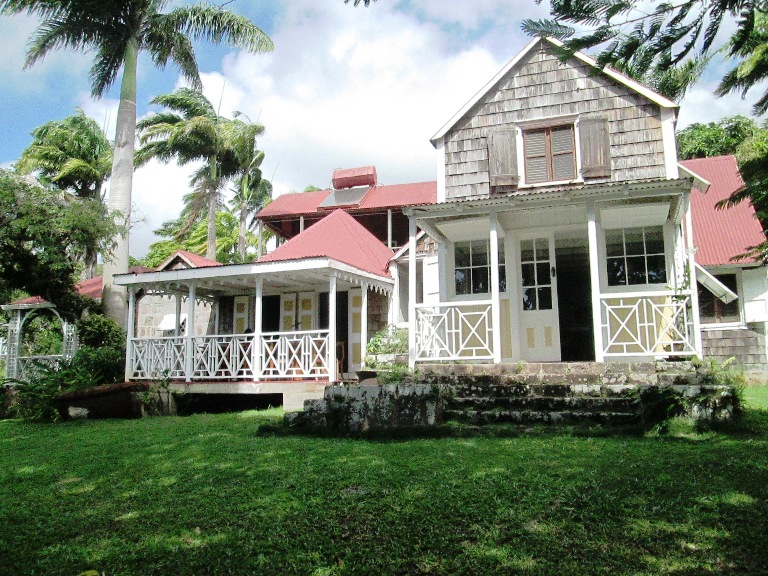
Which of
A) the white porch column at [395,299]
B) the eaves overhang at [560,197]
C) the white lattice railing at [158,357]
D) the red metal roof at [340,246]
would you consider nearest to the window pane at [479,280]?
the eaves overhang at [560,197]

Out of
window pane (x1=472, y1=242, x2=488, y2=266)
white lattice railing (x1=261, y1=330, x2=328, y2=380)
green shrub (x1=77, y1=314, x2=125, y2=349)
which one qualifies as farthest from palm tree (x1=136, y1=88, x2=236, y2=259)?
window pane (x1=472, y1=242, x2=488, y2=266)

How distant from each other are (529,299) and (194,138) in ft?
68.3

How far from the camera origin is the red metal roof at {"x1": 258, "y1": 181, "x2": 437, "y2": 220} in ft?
60.1

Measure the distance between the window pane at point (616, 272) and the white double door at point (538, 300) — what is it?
98 cm

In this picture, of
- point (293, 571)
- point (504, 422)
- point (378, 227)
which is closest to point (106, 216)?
point (378, 227)

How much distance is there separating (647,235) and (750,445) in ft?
19.2

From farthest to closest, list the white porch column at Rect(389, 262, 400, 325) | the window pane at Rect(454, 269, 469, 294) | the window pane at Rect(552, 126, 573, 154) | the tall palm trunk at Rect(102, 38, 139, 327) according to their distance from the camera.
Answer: the tall palm trunk at Rect(102, 38, 139, 327)
the white porch column at Rect(389, 262, 400, 325)
the window pane at Rect(552, 126, 573, 154)
the window pane at Rect(454, 269, 469, 294)

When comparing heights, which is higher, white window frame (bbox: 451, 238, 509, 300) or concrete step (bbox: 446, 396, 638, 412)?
white window frame (bbox: 451, 238, 509, 300)

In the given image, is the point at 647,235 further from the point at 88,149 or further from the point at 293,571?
the point at 88,149

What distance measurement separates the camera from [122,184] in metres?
17.3

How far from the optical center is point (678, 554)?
10.6ft

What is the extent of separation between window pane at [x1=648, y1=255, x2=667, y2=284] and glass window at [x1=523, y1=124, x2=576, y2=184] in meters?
2.24

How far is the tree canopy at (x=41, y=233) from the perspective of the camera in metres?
12.9

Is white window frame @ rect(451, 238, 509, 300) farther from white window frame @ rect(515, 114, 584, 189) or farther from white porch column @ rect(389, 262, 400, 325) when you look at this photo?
white porch column @ rect(389, 262, 400, 325)
